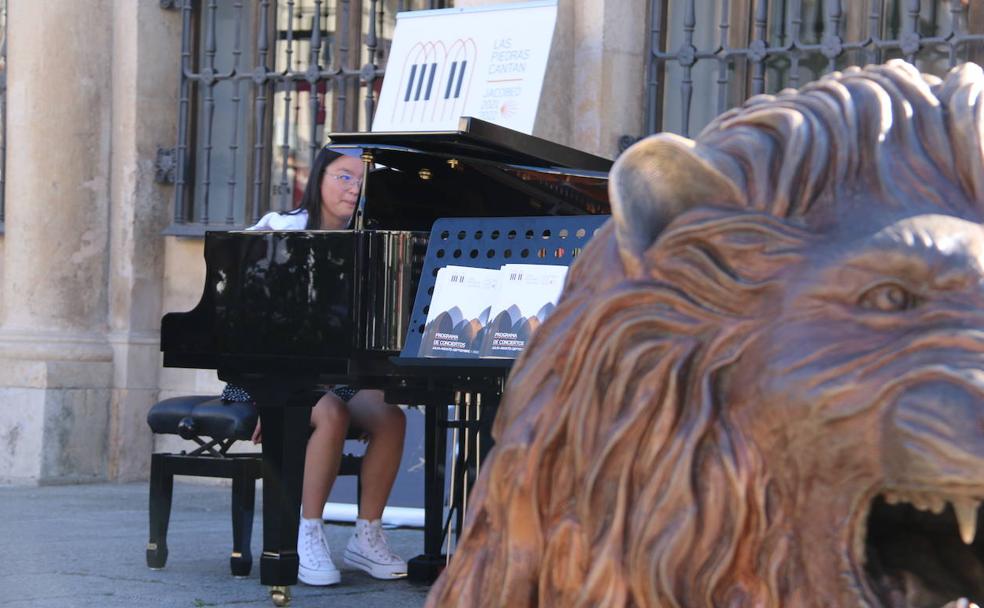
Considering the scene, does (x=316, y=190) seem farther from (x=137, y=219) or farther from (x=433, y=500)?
(x=137, y=219)

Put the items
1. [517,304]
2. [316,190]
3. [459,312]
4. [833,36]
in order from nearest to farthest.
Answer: [517,304]
[459,312]
[316,190]
[833,36]

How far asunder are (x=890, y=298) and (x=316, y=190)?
15.7ft

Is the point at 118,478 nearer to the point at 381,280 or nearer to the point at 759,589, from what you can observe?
the point at 381,280

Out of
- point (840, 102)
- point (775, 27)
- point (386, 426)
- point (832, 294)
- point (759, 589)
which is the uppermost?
point (775, 27)

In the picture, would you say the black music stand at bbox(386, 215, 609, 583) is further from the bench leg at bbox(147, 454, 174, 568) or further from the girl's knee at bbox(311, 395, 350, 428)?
the bench leg at bbox(147, 454, 174, 568)

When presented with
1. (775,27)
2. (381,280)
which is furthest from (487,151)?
(775,27)

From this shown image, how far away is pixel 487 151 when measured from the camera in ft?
16.5

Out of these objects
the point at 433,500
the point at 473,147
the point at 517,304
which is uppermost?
the point at 473,147

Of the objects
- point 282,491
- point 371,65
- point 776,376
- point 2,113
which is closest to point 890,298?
point 776,376

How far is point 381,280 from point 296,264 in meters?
0.30

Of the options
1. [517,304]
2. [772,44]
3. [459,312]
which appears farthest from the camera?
[772,44]

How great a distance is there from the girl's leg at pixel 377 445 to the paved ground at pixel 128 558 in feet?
0.95

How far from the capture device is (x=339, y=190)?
577 centimetres

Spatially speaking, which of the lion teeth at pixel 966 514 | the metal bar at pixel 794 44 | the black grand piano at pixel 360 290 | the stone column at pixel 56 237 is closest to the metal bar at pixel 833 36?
the metal bar at pixel 794 44
